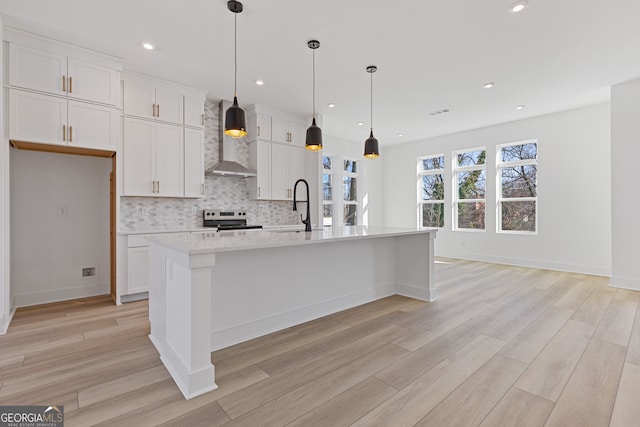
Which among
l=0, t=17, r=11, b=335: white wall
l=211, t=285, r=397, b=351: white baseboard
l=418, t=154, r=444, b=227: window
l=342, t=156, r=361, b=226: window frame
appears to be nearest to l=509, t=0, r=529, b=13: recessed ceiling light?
l=211, t=285, r=397, b=351: white baseboard

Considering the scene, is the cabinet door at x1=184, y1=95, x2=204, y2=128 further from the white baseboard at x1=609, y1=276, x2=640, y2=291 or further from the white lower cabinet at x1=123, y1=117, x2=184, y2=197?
the white baseboard at x1=609, y1=276, x2=640, y2=291

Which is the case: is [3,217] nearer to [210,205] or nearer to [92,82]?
[92,82]

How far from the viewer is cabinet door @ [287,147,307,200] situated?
562 centimetres

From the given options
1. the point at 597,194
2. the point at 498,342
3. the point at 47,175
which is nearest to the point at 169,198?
the point at 47,175

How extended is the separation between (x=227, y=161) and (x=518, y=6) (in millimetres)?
3917

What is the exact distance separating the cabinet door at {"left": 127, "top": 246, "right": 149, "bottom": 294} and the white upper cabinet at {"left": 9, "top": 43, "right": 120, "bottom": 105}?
5.71ft

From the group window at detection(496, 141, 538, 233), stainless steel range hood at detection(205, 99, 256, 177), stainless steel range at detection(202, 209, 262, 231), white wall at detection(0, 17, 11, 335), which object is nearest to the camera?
white wall at detection(0, 17, 11, 335)

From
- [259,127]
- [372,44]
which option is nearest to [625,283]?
[372,44]

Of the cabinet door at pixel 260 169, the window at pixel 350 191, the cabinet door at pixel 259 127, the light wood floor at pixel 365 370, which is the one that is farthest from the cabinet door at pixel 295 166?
the light wood floor at pixel 365 370

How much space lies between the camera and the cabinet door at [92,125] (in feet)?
10.8

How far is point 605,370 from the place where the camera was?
6.88 feet

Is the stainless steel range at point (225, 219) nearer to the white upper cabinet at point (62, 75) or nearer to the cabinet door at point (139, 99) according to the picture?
the cabinet door at point (139, 99)

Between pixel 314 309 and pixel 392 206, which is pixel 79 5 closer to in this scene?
pixel 314 309

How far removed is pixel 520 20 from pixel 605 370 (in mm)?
2906
